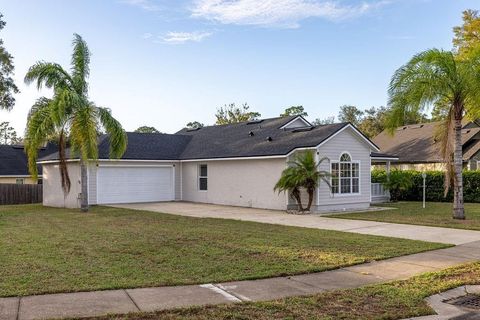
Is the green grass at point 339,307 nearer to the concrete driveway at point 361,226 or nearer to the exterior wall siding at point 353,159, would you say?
the concrete driveway at point 361,226

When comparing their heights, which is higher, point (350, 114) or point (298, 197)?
point (350, 114)

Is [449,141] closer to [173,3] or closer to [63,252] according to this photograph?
[173,3]

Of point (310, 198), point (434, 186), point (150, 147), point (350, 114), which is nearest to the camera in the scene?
point (310, 198)

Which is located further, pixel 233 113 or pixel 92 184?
pixel 233 113

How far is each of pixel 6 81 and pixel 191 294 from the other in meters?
23.9

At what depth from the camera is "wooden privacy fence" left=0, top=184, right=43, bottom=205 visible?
91.3ft

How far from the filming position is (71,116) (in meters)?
19.0

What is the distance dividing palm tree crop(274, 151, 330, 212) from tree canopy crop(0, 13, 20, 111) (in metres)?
17.0

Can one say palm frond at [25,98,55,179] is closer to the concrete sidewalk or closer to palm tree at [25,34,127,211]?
palm tree at [25,34,127,211]

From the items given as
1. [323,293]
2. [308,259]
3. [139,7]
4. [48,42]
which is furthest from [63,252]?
[48,42]

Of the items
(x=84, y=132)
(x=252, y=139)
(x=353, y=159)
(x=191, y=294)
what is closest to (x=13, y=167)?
(x=84, y=132)

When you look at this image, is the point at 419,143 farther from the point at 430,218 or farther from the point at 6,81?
the point at 6,81

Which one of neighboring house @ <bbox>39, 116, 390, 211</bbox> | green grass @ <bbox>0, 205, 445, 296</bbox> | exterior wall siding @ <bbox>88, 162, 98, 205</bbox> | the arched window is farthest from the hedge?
exterior wall siding @ <bbox>88, 162, 98, 205</bbox>

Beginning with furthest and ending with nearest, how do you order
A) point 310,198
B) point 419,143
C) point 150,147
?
point 419,143 < point 150,147 < point 310,198
